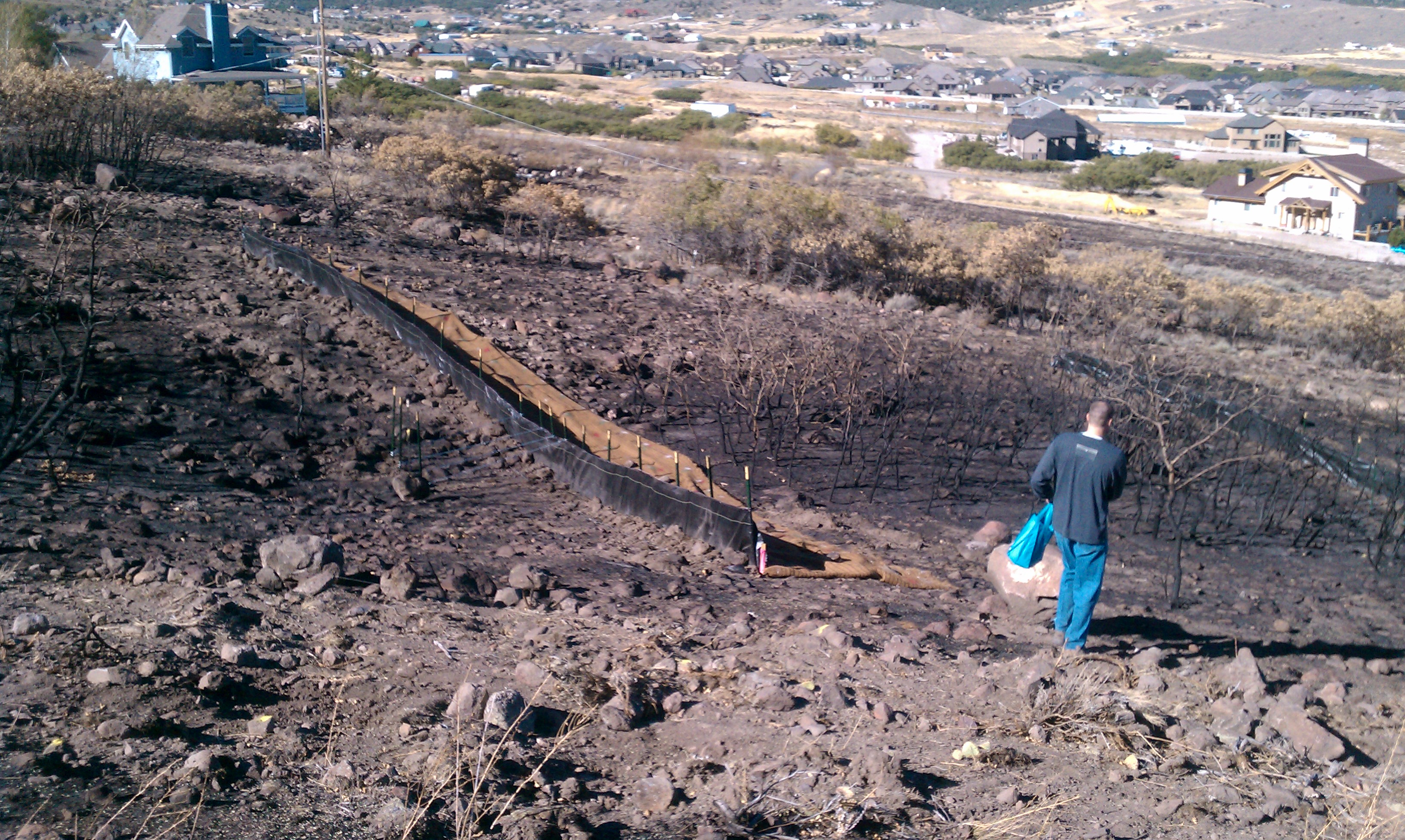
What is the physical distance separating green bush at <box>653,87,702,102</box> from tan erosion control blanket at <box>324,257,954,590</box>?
52266mm

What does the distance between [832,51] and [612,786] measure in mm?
123452

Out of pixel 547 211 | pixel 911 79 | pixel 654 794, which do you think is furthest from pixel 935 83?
pixel 654 794

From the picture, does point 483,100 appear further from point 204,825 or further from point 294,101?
point 204,825

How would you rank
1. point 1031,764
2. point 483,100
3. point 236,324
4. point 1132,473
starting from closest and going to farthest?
point 1031,764
point 1132,473
point 236,324
point 483,100

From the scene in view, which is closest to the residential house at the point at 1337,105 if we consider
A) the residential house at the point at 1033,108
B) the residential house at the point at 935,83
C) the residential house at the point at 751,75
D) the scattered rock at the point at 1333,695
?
the residential house at the point at 1033,108

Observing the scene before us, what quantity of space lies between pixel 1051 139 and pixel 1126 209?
1672 centimetres

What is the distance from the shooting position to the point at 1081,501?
5582 millimetres

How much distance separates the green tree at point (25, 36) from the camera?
22.9 meters

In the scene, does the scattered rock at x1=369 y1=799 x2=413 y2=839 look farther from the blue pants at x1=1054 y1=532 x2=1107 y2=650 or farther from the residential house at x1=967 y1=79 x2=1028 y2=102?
the residential house at x1=967 y1=79 x2=1028 y2=102

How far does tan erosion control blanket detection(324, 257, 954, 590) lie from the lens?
7883 mm

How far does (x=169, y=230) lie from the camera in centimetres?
1580

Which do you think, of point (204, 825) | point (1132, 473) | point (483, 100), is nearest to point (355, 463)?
point (204, 825)

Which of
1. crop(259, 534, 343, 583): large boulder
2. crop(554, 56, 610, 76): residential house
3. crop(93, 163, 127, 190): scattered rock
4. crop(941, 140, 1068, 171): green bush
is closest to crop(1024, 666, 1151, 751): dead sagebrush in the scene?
crop(259, 534, 343, 583): large boulder

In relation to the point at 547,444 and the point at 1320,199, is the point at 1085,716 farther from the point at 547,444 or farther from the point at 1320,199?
the point at 1320,199
